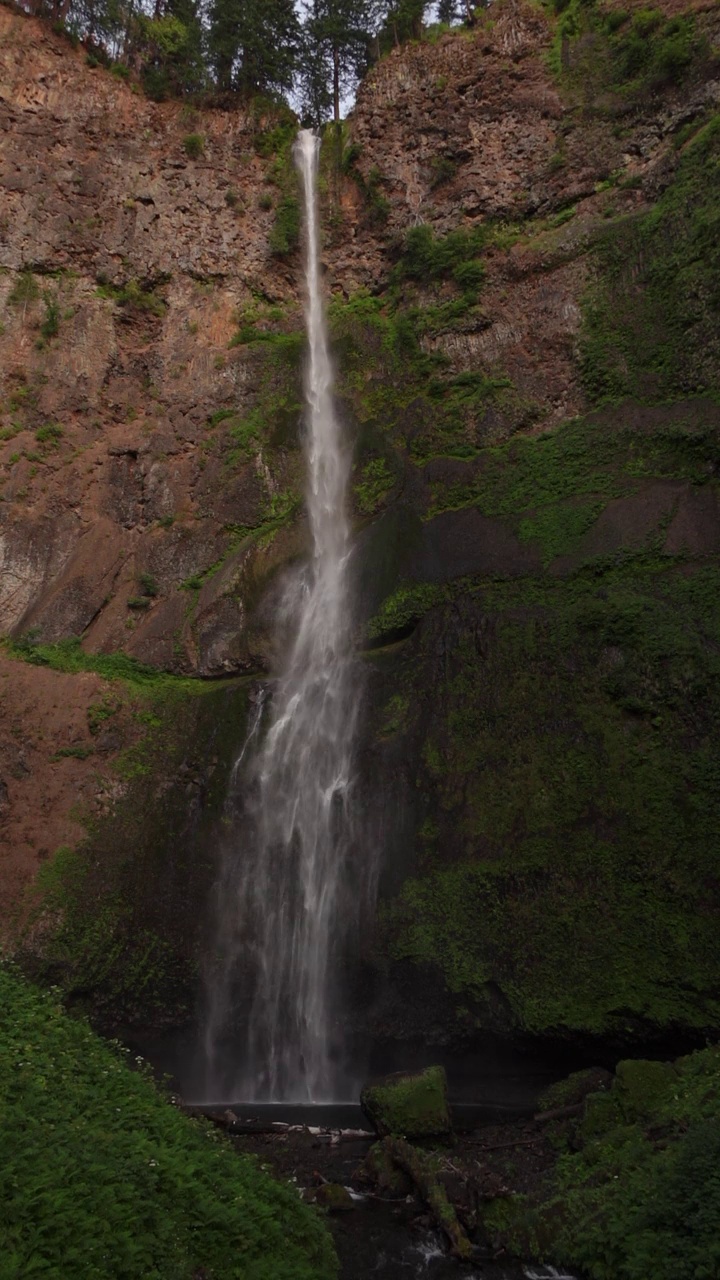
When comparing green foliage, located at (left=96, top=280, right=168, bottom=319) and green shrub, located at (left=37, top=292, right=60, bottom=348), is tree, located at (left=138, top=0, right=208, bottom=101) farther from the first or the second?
green shrub, located at (left=37, top=292, right=60, bottom=348)

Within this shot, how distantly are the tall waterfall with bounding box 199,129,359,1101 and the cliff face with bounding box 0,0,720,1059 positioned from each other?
70 cm

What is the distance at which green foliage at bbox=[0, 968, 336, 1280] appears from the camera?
215 inches

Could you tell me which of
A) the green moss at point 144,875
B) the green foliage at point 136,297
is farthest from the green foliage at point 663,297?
the green foliage at point 136,297

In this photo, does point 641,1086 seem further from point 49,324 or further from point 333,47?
point 333,47

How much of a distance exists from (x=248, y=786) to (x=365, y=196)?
18750 mm

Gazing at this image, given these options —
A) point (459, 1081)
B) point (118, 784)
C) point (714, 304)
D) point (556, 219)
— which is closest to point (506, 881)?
point (459, 1081)

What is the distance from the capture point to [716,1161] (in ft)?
23.7

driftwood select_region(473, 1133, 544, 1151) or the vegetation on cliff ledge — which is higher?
the vegetation on cliff ledge

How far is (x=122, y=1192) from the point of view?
6.15m

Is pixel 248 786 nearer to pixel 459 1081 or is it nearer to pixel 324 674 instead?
pixel 324 674

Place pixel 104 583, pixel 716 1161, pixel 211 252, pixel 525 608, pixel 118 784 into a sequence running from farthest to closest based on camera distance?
pixel 211 252 → pixel 104 583 → pixel 118 784 → pixel 525 608 → pixel 716 1161

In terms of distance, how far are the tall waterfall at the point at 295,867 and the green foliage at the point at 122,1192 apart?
14.1 feet

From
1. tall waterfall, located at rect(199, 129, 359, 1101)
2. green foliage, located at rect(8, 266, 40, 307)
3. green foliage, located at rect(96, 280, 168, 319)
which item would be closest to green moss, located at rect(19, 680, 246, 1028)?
tall waterfall, located at rect(199, 129, 359, 1101)

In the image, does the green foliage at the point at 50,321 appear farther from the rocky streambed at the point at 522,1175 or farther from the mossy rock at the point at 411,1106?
the mossy rock at the point at 411,1106
